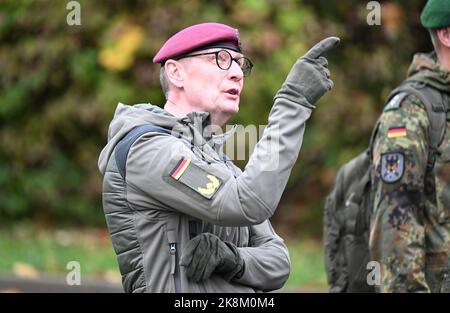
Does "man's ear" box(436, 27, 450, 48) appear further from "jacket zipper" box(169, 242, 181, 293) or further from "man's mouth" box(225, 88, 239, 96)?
"jacket zipper" box(169, 242, 181, 293)

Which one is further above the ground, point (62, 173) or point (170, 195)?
point (62, 173)

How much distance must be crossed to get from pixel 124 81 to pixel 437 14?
7962 mm

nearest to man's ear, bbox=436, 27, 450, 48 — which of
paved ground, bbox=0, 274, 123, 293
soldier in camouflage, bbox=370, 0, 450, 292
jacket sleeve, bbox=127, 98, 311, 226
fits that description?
soldier in camouflage, bbox=370, 0, 450, 292

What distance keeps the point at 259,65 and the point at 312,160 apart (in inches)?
58.0

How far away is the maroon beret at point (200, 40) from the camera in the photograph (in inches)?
149

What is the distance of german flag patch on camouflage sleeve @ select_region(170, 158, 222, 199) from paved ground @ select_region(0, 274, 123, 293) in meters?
4.88

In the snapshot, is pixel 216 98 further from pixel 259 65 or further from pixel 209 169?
pixel 259 65

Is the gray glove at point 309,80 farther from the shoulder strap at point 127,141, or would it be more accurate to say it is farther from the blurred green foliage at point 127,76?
the blurred green foliage at point 127,76

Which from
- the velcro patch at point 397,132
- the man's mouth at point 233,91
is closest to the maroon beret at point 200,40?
the man's mouth at point 233,91

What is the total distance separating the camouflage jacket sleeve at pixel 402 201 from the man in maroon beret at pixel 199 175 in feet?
2.97

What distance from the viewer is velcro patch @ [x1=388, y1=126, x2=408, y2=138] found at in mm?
4645
